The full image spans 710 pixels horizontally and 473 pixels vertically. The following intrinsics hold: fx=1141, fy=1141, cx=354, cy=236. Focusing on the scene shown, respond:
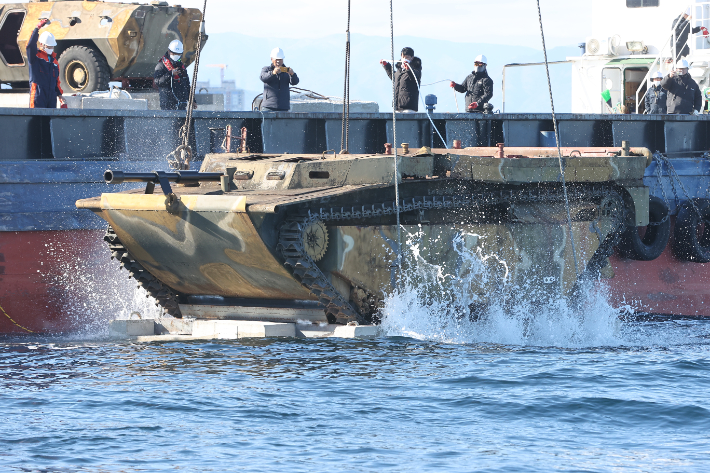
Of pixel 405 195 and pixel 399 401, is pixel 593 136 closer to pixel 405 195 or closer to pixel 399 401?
pixel 405 195

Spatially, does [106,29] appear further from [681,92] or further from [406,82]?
[681,92]

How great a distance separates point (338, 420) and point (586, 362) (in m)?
3.25

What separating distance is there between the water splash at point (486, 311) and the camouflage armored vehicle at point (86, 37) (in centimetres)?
883

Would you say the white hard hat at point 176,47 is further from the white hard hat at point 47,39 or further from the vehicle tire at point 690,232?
the vehicle tire at point 690,232

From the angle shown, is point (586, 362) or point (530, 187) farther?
point (530, 187)

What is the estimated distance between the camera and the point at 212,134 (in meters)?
15.5

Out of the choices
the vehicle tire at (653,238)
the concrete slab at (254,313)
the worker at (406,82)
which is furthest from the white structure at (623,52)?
the concrete slab at (254,313)

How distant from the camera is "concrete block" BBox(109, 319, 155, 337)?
39.5 feet

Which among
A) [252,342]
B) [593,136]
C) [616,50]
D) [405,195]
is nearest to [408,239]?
[405,195]

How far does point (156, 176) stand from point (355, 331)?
7.90ft

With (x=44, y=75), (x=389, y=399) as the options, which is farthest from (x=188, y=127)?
(x=389, y=399)

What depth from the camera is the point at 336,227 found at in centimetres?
1079

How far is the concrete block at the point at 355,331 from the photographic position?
10969mm

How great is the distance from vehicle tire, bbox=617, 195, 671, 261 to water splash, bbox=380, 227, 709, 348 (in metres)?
2.63
